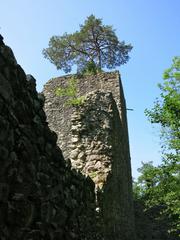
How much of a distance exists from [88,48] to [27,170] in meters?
16.9

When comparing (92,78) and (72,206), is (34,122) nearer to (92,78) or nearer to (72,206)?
(72,206)

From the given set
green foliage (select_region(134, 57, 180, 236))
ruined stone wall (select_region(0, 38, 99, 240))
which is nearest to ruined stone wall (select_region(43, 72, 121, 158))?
green foliage (select_region(134, 57, 180, 236))

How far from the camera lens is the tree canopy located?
19234mm

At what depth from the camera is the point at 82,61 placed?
19.2m

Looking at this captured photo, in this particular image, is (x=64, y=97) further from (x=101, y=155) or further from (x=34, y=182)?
(x=34, y=182)

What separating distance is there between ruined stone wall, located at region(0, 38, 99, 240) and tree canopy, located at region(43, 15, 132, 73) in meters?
14.9

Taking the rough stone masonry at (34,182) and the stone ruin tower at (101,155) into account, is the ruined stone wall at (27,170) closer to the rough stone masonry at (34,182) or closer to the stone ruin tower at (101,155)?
the rough stone masonry at (34,182)

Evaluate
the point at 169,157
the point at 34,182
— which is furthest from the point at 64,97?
the point at 34,182

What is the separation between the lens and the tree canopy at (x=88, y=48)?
19234 mm

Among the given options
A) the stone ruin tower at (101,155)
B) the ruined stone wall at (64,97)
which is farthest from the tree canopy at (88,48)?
the stone ruin tower at (101,155)

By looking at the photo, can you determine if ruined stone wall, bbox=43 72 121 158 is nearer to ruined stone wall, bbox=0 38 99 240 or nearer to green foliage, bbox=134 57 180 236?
green foliage, bbox=134 57 180 236

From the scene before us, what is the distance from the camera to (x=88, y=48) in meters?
19.7

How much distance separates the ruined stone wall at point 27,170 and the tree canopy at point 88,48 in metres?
14.9

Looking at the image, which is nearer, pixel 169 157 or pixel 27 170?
pixel 27 170
